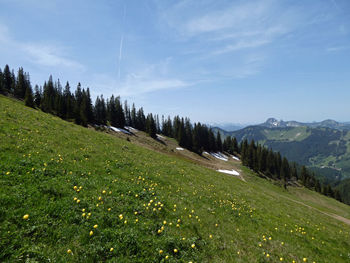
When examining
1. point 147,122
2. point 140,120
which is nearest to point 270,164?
point 147,122

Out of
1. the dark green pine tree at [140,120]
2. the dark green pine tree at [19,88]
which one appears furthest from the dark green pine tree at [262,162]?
the dark green pine tree at [19,88]

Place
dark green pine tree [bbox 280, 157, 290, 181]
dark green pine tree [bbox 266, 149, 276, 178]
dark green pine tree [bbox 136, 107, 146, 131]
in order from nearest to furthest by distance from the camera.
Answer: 1. dark green pine tree [bbox 266, 149, 276, 178]
2. dark green pine tree [bbox 280, 157, 290, 181]
3. dark green pine tree [bbox 136, 107, 146, 131]

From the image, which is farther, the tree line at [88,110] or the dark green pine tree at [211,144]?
the dark green pine tree at [211,144]

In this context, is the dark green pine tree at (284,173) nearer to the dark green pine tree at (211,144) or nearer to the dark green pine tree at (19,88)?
the dark green pine tree at (211,144)

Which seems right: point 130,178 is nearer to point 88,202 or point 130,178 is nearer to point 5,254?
point 88,202

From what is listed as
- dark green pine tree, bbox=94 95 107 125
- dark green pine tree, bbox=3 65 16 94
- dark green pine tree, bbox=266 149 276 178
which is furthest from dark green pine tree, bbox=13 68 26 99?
dark green pine tree, bbox=266 149 276 178

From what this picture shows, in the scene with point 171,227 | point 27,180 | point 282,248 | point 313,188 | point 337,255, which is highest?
point 27,180

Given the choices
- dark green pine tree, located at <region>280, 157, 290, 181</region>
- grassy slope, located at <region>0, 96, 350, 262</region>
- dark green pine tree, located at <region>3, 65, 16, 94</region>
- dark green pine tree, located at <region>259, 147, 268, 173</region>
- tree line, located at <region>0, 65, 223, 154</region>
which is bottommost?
dark green pine tree, located at <region>280, 157, 290, 181</region>

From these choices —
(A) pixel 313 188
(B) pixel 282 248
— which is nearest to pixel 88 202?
(B) pixel 282 248

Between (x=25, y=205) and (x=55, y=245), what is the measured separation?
2070mm

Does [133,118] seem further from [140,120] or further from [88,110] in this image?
[88,110]

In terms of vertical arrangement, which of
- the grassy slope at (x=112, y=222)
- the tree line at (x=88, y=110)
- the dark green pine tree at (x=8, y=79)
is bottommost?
the grassy slope at (x=112, y=222)

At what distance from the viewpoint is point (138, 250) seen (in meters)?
5.45

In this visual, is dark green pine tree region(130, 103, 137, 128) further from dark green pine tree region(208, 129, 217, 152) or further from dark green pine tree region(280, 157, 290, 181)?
dark green pine tree region(280, 157, 290, 181)
